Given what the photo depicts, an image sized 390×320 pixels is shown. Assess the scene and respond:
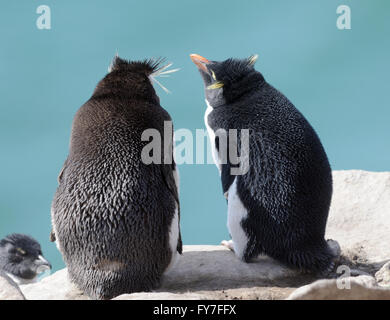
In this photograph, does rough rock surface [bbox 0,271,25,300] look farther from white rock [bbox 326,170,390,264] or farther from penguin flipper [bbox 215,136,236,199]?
white rock [bbox 326,170,390,264]

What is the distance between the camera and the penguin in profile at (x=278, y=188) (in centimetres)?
496

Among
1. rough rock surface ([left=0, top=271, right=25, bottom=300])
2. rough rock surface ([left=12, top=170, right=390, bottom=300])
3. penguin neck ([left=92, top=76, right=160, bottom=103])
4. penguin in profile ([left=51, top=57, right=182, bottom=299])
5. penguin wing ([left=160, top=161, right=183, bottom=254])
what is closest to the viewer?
rough rock surface ([left=12, top=170, right=390, bottom=300])

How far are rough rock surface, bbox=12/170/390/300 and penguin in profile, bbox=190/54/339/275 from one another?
6.3 inches

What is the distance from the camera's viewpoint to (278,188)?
496 centimetres

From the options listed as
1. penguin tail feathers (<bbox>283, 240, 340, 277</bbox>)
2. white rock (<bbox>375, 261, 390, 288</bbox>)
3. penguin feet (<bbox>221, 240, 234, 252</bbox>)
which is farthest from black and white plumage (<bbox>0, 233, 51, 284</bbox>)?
white rock (<bbox>375, 261, 390, 288</bbox>)

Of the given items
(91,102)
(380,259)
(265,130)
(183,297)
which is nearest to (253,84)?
(265,130)

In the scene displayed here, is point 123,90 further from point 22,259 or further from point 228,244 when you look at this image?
point 22,259

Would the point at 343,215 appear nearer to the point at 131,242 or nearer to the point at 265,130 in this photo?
the point at 265,130

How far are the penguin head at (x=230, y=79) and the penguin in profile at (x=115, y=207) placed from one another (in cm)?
95

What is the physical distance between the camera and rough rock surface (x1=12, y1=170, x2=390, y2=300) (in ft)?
11.7

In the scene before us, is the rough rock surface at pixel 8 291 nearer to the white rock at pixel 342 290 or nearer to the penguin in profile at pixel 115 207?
the penguin in profile at pixel 115 207

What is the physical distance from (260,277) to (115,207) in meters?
1.28

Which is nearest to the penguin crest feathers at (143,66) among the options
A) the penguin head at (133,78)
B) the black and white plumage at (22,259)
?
the penguin head at (133,78)

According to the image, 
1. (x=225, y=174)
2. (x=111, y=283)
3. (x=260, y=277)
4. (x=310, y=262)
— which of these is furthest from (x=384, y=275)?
(x=111, y=283)
